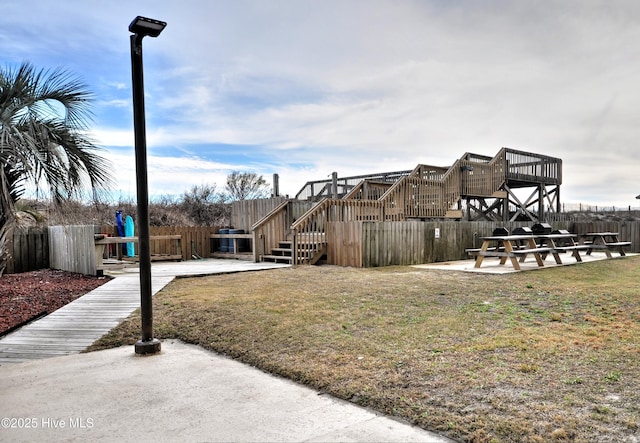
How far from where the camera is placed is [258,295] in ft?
22.7

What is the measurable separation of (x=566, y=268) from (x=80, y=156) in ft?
37.9

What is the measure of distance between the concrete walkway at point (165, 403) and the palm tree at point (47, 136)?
2.13 metres

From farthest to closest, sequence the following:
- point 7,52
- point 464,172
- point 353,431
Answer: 1. point 464,172
2. point 7,52
3. point 353,431

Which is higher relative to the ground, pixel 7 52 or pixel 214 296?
pixel 7 52

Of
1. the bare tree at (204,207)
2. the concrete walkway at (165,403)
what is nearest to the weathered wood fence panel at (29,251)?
the concrete walkway at (165,403)

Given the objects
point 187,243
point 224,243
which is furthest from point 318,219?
point 187,243

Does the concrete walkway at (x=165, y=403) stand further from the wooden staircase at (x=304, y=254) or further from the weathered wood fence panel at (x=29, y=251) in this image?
the weathered wood fence panel at (x=29, y=251)

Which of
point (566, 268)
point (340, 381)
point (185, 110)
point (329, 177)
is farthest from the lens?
point (329, 177)

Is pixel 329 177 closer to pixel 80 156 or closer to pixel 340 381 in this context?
pixel 80 156

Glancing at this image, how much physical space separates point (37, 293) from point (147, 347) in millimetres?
4556

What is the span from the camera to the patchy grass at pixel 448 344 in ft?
8.71

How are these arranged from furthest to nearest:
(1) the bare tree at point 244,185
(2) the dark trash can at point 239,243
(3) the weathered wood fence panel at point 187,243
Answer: (1) the bare tree at point 244,185 < (2) the dark trash can at point 239,243 < (3) the weathered wood fence panel at point 187,243

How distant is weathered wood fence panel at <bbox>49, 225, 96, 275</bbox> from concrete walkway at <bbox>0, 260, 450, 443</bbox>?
17.6 feet

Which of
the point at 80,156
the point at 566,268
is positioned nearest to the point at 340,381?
the point at 80,156
